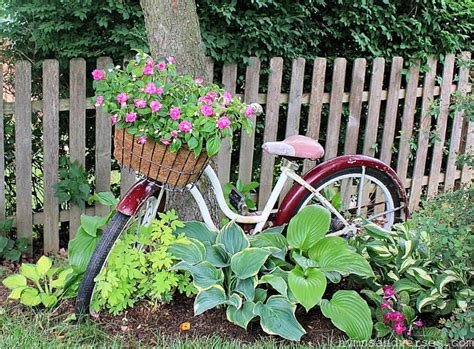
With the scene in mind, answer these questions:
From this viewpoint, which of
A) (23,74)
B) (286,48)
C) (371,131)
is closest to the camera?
(23,74)

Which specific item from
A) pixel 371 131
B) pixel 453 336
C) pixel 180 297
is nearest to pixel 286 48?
pixel 371 131

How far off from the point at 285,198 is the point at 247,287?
774 mm

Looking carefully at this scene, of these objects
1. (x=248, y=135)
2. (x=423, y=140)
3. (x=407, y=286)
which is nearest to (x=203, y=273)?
(x=407, y=286)

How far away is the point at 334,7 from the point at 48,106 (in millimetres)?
2399

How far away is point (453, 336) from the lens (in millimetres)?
3238

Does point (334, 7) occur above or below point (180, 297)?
above

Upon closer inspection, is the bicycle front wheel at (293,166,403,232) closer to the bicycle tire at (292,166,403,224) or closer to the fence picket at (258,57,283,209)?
the bicycle tire at (292,166,403,224)

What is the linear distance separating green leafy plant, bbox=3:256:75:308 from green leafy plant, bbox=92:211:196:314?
23cm

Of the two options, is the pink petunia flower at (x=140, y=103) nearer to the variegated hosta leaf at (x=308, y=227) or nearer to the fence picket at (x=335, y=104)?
the variegated hosta leaf at (x=308, y=227)

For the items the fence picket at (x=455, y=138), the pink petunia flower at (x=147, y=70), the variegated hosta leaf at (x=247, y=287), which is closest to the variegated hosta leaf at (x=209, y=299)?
the variegated hosta leaf at (x=247, y=287)

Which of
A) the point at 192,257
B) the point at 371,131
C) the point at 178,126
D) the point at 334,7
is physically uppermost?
the point at 334,7

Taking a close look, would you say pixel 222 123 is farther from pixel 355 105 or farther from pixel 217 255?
pixel 355 105

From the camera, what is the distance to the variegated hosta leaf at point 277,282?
338 centimetres

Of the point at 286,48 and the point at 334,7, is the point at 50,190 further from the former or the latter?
the point at 334,7
